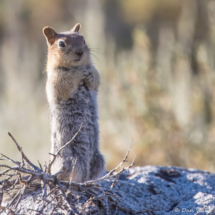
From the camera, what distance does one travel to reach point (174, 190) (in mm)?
3055

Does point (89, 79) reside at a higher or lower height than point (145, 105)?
lower

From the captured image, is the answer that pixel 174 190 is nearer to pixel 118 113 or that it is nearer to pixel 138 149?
pixel 138 149

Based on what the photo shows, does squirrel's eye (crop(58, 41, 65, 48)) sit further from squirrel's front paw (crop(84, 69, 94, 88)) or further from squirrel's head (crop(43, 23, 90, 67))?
squirrel's front paw (crop(84, 69, 94, 88))

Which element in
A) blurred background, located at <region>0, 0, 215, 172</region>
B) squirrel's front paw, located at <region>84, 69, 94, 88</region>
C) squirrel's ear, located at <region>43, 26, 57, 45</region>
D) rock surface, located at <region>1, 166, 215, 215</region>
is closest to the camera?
rock surface, located at <region>1, 166, 215, 215</region>

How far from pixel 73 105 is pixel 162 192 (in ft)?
3.73

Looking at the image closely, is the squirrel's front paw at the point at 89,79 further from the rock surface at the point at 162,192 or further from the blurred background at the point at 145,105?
the rock surface at the point at 162,192

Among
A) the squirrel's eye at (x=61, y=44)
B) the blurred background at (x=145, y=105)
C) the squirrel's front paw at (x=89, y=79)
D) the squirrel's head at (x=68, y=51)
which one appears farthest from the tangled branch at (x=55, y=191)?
the blurred background at (x=145, y=105)

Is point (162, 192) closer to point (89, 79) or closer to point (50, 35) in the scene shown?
point (89, 79)

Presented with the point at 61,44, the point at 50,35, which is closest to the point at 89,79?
the point at 61,44

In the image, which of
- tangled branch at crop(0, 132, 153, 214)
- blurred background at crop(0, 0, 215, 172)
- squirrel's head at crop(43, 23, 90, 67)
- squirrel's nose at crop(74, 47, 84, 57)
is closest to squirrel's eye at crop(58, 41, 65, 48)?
squirrel's head at crop(43, 23, 90, 67)

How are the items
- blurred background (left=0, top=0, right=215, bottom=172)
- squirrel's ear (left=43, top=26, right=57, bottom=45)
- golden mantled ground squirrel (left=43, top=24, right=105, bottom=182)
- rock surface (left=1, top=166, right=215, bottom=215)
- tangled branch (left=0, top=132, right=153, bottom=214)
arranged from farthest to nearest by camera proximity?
blurred background (left=0, top=0, right=215, bottom=172)
squirrel's ear (left=43, top=26, right=57, bottom=45)
golden mantled ground squirrel (left=43, top=24, right=105, bottom=182)
rock surface (left=1, top=166, right=215, bottom=215)
tangled branch (left=0, top=132, right=153, bottom=214)

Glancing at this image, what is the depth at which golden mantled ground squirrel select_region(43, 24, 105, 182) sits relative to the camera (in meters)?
2.92

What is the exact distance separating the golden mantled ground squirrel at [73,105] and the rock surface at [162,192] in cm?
28

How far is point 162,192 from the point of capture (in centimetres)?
296
